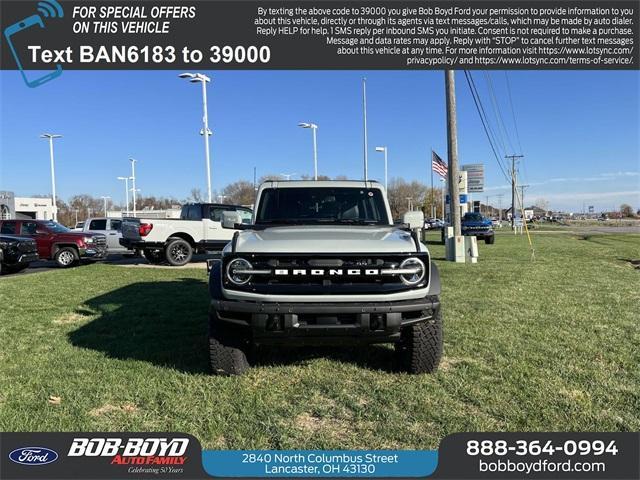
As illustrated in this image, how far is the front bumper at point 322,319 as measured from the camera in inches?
139

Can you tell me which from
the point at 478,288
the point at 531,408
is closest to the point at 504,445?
the point at 531,408

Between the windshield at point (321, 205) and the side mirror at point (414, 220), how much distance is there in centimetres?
21

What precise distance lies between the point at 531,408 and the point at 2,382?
4.21 m

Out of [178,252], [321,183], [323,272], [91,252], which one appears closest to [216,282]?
[323,272]

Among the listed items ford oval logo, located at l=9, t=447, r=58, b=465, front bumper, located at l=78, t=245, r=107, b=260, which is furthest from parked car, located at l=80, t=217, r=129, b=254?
ford oval logo, located at l=9, t=447, r=58, b=465

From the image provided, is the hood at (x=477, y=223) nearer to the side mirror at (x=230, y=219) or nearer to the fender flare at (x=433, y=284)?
the side mirror at (x=230, y=219)

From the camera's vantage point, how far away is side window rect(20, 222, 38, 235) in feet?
47.6

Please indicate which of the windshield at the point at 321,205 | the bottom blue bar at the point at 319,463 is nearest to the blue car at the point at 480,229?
the windshield at the point at 321,205

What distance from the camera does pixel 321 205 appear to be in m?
5.19

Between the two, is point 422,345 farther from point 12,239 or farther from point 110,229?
point 110,229

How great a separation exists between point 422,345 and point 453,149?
11.9 meters

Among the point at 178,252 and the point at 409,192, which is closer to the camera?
the point at 178,252

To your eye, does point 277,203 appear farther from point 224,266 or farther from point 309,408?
point 309,408

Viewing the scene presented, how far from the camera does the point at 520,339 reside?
17.2 feet
